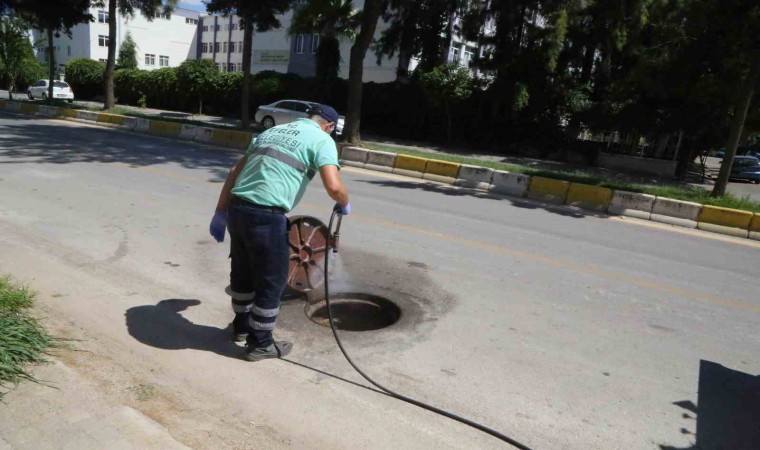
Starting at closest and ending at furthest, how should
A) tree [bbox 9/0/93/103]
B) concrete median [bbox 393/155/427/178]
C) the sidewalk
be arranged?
the sidewalk
concrete median [bbox 393/155/427/178]
tree [bbox 9/0/93/103]

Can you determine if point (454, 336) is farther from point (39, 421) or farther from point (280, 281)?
point (39, 421)

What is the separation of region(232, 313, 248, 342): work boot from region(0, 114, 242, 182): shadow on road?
6.92 m

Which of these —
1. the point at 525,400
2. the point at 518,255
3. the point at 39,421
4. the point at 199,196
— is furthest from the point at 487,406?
the point at 199,196

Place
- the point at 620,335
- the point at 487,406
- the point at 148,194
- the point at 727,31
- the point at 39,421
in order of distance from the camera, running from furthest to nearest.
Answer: the point at 727,31 < the point at 148,194 < the point at 620,335 < the point at 487,406 < the point at 39,421

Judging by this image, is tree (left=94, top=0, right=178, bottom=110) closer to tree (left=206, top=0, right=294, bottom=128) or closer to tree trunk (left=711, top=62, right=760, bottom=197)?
tree (left=206, top=0, right=294, bottom=128)

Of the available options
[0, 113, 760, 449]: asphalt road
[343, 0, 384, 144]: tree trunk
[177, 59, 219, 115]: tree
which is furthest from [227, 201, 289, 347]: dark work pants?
[177, 59, 219, 115]: tree

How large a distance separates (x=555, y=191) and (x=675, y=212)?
7.56 feet

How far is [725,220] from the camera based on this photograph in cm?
1020

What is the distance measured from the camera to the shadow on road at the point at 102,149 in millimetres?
11727

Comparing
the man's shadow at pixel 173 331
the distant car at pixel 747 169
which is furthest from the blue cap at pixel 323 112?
the distant car at pixel 747 169

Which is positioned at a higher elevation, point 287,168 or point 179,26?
Answer: point 179,26

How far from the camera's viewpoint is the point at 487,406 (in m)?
3.36

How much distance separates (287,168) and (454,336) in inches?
72.7

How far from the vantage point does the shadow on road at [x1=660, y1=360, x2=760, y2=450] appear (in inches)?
126
